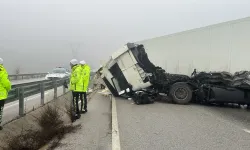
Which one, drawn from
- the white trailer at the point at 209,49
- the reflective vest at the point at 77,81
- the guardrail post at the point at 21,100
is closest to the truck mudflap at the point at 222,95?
the white trailer at the point at 209,49

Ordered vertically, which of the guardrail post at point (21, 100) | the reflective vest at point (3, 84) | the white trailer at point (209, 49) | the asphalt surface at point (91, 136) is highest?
the white trailer at point (209, 49)

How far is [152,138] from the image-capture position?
266 inches

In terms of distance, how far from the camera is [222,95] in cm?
1162

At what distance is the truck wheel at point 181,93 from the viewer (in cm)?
1266

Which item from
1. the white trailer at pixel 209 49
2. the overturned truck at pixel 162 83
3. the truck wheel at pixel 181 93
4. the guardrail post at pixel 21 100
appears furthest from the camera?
the truck wheel at pixel 181 93

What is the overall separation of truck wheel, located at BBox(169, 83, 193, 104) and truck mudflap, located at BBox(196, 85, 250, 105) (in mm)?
342

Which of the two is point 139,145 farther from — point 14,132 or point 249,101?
point 249,101

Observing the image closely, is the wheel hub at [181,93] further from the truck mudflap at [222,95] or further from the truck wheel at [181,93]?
the truck mudflap at [222,95]

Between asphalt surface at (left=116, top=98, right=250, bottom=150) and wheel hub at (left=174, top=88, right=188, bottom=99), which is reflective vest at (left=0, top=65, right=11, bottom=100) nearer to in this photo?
asphalt surface at (left=116, top=98, right=250, bottom=150)

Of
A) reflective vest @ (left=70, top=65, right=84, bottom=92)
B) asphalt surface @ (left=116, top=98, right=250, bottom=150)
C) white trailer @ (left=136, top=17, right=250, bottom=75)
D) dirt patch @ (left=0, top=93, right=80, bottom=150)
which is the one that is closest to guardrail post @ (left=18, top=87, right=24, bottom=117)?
dirt patch @ (left=0, top=93, right=80, bottom=150)

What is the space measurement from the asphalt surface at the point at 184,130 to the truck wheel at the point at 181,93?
179 cm

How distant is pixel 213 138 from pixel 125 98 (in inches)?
349

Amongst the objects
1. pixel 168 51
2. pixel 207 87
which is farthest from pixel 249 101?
pixel 168 51

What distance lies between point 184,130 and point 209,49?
317 inches
